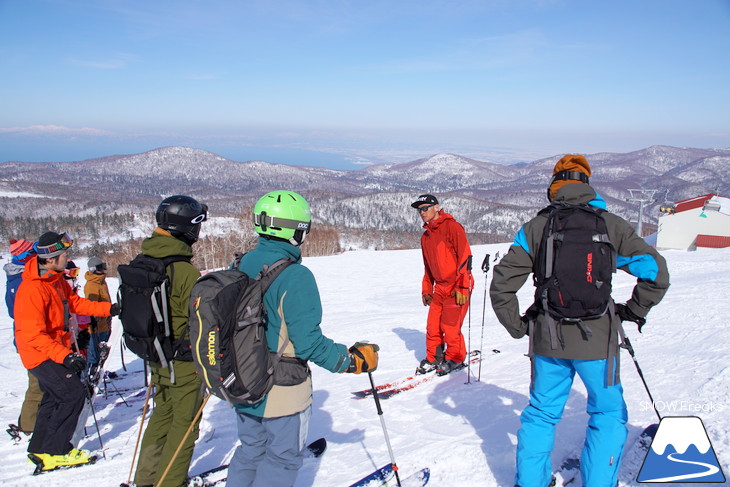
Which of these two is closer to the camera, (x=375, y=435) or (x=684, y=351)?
(x=375, y=435)

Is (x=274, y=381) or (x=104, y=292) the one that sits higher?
(x=274, y=381)

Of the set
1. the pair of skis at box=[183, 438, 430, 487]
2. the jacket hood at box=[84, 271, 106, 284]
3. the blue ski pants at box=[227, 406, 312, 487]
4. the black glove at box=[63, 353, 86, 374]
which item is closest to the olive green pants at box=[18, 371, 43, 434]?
the black glove at box=[63, 353, 86, 374]

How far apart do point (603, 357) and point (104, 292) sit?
7.54 m

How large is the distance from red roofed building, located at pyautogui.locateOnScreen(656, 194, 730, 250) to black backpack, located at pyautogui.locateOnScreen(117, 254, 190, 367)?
4244 cm

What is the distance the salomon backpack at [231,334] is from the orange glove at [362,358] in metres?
0.64

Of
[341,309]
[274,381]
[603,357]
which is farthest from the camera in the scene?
[341,309]

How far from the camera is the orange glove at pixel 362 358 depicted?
2730mm

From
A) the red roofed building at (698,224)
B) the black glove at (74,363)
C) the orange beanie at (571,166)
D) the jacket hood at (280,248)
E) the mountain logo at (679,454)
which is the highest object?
the orange beanie at (571,166)

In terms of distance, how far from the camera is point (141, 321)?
3.01m

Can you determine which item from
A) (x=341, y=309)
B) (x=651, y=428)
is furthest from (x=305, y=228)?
(x=341, y=309)

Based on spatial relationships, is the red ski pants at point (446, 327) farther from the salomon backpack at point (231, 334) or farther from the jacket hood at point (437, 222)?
the salomon backpack at point (231, 334)

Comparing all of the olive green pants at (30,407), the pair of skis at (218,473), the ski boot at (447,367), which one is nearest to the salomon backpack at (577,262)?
the pair of skis at (218,473)

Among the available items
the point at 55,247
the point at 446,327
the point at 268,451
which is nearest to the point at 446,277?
the point at 446,327

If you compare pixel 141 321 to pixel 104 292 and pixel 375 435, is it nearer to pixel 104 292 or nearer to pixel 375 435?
pixel 375 435
